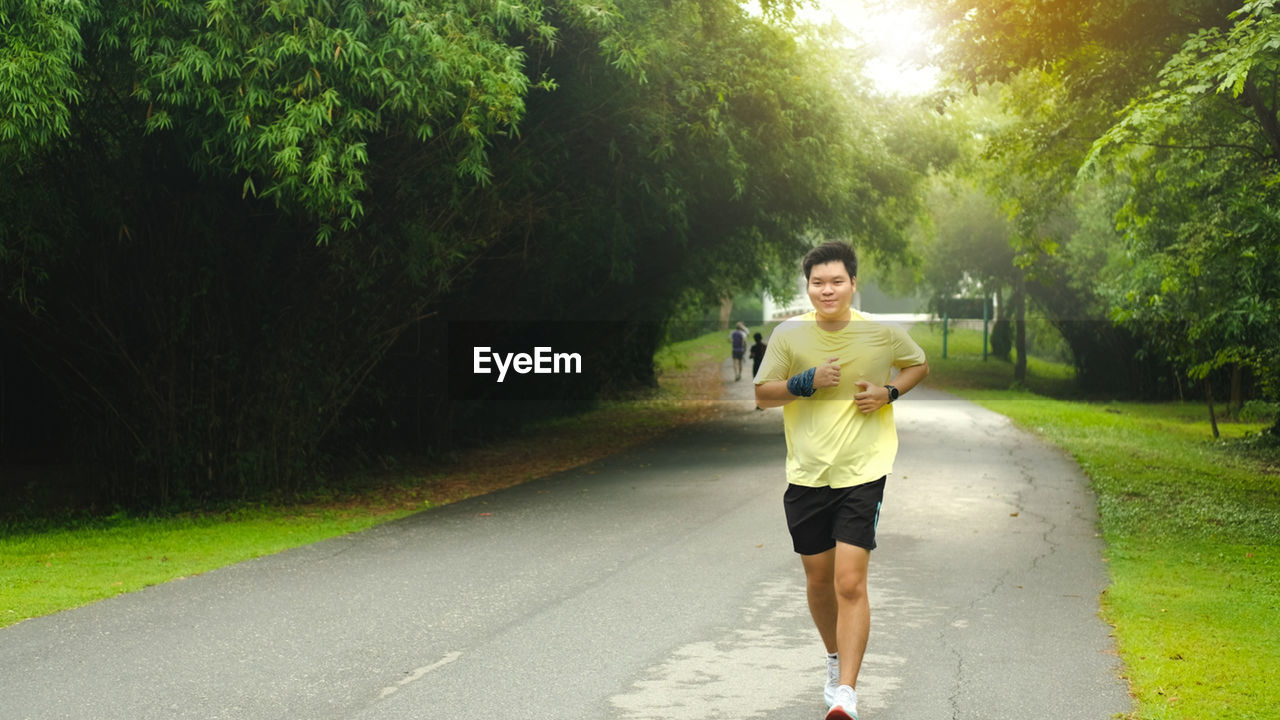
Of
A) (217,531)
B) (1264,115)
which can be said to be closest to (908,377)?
(217,531)

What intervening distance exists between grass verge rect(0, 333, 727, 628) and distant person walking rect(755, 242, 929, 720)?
4.96 m

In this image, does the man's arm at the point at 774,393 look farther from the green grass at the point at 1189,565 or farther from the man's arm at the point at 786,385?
the green grass at the point at 1189,565

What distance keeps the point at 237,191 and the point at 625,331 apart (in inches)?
608

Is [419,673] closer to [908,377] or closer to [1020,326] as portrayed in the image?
[908,377]

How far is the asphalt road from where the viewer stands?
5.43 m

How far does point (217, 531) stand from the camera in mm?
11180

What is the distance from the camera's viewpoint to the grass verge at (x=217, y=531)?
8383 mm

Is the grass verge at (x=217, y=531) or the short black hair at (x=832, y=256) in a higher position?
the short black hair at (x=832, y=256)

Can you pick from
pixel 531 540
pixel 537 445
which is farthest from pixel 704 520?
pixel 537 445

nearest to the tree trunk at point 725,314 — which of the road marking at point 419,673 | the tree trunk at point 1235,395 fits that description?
the tree trunk at point 1235,395

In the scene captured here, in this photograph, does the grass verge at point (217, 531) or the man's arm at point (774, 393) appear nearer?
the man's arm at point (774, 393)

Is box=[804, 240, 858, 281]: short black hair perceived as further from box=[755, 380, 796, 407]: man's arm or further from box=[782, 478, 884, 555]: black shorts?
box=[782, 478, 884, 555]: black shorts

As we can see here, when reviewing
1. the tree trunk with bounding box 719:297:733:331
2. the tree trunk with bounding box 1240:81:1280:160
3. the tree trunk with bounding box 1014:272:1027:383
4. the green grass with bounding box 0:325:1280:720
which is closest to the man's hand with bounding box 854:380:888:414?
the green grass with bounding box 0:325:1280:720

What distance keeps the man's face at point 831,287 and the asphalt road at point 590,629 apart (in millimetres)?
1810
